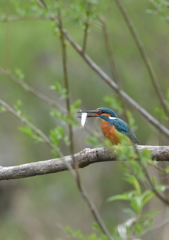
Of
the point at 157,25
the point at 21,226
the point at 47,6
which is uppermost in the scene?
the point at 47,6

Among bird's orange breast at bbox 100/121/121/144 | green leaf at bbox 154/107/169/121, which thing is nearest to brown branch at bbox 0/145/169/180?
bird's orange breast at bbox 100/121/121/144

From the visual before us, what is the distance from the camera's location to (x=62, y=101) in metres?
8.66

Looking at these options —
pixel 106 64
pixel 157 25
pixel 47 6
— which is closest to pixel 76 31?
pixel 106 64

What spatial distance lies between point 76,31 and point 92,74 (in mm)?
724

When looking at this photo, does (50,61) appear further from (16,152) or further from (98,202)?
(98,202)

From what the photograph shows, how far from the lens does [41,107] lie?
31.5ft

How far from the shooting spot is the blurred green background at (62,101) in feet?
28.9

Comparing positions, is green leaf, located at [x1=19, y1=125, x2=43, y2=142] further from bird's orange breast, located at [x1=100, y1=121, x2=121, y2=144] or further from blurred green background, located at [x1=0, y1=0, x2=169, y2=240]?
blurred green background, located at [x1=0, y1=0, x2=169, y2=240]

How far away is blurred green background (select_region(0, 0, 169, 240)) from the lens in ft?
28.9

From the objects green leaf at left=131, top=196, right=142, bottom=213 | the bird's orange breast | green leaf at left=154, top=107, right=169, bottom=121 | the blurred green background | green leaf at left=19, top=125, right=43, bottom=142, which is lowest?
the blurred green background

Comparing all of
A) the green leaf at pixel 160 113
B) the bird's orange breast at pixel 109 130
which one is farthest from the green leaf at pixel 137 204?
the bird's orange breast at pixel 109 130

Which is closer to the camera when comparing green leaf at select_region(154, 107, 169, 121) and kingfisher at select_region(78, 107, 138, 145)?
green leaf at select_region(154, 107, 169, 121)

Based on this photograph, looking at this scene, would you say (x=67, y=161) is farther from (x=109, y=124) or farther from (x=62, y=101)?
(x=62, y=101)

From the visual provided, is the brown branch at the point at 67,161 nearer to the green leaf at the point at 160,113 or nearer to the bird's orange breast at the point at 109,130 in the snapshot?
the bird's orange breast at the point at 109,130
